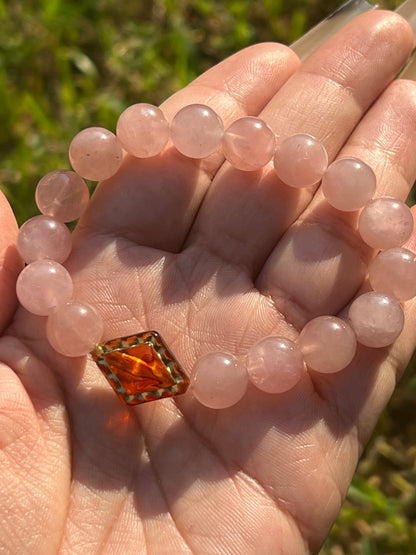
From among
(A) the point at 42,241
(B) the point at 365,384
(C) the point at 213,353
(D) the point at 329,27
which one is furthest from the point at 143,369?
(D) the point at 329,27

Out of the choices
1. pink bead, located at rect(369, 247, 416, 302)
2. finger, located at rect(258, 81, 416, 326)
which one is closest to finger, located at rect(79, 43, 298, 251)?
finger, located at rect(258, 81, 416, 326)

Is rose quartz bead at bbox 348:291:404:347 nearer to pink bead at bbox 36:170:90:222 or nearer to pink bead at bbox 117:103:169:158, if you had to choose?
pink bead at bbox 117:103:169:158

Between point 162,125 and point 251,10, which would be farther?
point 251,10

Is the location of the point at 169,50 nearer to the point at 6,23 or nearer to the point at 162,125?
the point at 6,23

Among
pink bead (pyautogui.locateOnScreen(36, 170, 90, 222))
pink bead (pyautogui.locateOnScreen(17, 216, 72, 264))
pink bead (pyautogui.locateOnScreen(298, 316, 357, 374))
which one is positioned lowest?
pink bead (pyautogui.locateOnScreen(298, 316, 357, 374))

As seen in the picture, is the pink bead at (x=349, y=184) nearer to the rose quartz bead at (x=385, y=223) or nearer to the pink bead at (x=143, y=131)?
the rose quartz bead at (x=385, y=223)

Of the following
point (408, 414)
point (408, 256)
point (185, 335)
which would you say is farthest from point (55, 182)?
point (408, 414)

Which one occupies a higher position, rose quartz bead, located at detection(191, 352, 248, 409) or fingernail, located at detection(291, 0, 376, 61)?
fingernail, located at detection(291, 0, 376, 61)
